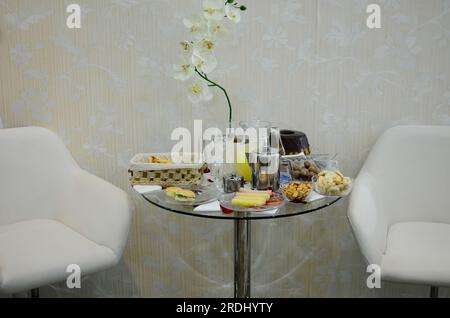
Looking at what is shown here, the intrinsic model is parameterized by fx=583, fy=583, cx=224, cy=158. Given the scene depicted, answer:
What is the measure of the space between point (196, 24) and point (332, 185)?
2.65ft

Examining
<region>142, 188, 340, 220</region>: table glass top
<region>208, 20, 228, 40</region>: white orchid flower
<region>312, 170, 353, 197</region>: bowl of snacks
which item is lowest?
<region>142, 188, 340, 220</region>: table glass top

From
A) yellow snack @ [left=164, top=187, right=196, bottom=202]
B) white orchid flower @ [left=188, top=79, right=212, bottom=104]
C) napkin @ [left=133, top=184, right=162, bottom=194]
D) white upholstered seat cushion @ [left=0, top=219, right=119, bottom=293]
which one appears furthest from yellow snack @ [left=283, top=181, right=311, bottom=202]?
white upholstered seat cushion @ [left=0, top=219, right=119, bottom=293]

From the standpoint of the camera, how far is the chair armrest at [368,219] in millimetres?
2072

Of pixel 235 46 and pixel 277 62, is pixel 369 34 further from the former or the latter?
pixel 235 46

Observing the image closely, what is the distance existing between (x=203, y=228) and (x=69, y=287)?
706mm

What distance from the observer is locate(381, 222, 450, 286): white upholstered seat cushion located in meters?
2.02

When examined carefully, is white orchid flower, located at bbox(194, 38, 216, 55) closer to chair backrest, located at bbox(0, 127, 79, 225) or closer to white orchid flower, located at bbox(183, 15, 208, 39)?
white orchid flower, located at bbox(183, 15, 208, 39)

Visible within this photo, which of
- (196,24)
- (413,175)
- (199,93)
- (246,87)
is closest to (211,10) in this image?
(196,24)

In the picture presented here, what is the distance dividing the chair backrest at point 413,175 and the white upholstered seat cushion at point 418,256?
123 millimetres

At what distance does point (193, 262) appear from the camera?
2764mm

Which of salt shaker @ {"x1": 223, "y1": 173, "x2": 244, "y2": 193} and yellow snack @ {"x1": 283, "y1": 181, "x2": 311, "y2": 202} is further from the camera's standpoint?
salt shaker @ {"x1": 223, "y1": 173, "x2": 244, "y2": 193}

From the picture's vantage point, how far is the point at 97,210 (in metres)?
2.31

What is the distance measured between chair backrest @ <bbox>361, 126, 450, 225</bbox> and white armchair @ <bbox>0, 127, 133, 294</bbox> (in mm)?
1068
